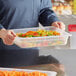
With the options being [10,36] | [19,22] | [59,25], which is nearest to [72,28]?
[59,25]

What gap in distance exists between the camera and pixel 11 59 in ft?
5.22

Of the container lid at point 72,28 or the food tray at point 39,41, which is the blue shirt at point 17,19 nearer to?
the container lid at point 72,28

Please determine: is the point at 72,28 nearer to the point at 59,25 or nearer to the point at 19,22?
the point at 59,25

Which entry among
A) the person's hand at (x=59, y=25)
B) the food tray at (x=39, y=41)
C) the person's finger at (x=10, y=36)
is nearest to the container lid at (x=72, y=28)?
the person's hand at (x=59, y=25)

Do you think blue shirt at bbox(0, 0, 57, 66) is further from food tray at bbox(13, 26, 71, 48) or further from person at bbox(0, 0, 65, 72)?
food tray at bbox(13, 26, 71, 48)

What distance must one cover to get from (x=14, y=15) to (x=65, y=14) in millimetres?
1365

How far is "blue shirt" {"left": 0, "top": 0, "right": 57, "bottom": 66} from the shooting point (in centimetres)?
158

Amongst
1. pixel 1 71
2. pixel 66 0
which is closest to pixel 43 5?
pixel 1 71

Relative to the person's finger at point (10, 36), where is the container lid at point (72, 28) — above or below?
below

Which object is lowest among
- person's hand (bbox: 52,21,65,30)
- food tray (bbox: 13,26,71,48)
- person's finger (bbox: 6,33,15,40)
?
person's hand (bbox: 52,21,65,30)

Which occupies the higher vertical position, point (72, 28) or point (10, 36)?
point (10, 36)

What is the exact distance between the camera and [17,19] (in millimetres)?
1630

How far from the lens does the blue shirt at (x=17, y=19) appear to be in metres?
1.58

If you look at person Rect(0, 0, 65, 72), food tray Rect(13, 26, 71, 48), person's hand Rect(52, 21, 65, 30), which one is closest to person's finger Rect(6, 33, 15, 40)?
food tray Rect(13, 26, 71, 48)
